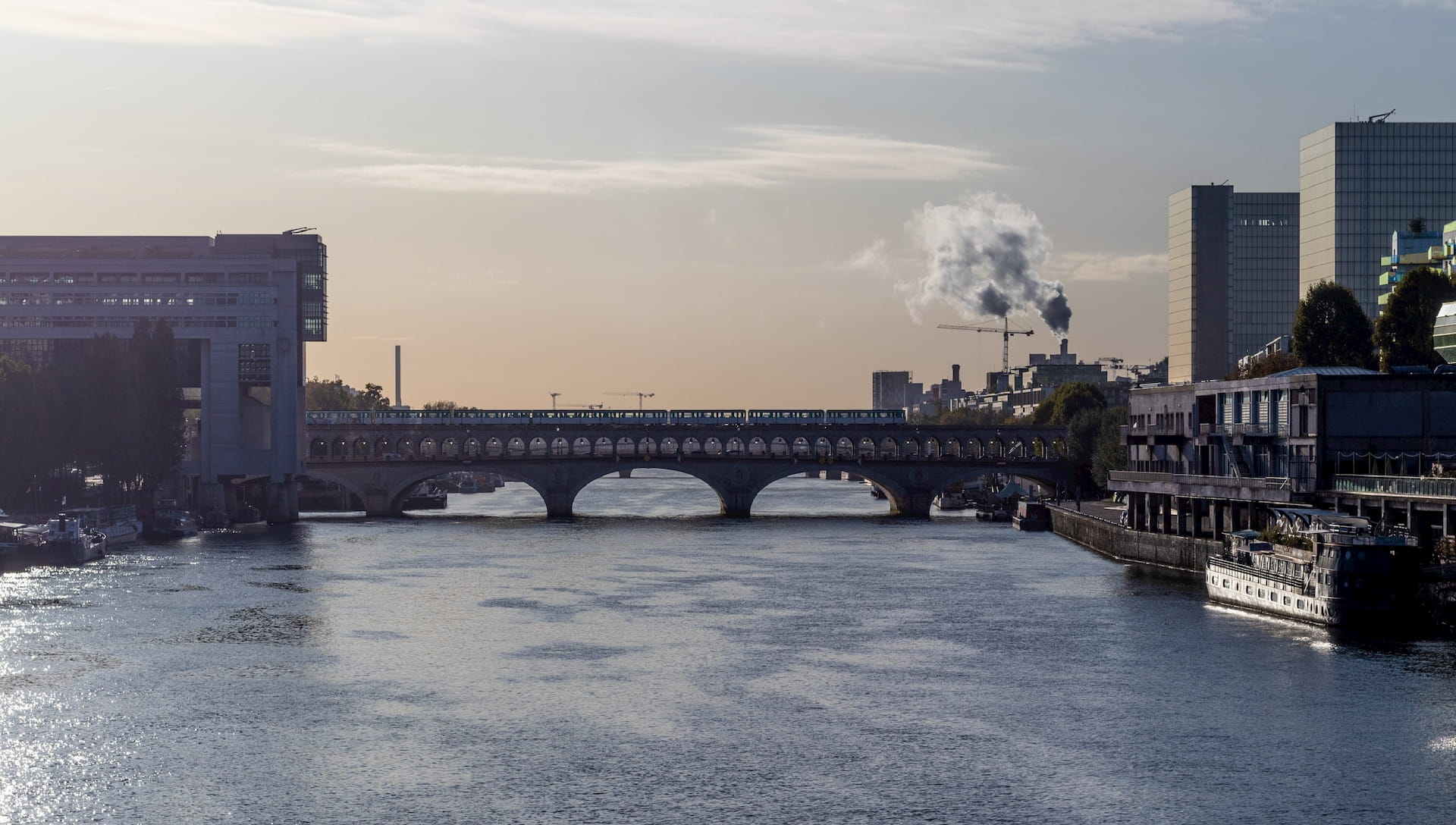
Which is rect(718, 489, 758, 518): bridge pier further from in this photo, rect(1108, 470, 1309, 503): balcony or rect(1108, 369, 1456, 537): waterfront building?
rect(1108, 369, 1456, 537): waterfront building

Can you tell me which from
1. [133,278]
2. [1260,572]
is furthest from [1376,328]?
[133,278]

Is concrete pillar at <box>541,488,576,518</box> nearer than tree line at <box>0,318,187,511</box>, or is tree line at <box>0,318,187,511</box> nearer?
tree line at <box>0,318,187,511</box>

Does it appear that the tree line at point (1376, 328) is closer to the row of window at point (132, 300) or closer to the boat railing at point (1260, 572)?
the boat railing at point (1260, 572)

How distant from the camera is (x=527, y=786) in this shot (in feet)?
175

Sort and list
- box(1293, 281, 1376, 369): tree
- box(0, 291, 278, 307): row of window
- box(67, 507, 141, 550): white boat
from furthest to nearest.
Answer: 1. box(0, 291, 278, 307): row of window
2. box(1293, 281, 1376, 369): tree
3. box(67, 507, 141, 550): white boat

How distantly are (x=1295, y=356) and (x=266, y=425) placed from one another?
9580cm

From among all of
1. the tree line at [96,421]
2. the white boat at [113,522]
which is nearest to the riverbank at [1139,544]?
the white boat at [113,522]

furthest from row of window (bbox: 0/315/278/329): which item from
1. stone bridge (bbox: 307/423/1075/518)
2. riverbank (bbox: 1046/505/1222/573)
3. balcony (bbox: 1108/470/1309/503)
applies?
balcony (bbox: 1108/470/1309/503)

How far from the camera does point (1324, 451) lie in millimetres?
103125

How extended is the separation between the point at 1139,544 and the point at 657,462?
7045 centimetres

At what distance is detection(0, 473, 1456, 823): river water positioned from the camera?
171 feet

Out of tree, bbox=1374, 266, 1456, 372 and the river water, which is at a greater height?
tree, bbox=1374, 266, 1456, 372

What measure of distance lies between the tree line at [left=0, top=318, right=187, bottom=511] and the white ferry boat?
8795 centimetres

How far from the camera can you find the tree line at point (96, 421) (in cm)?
13038
